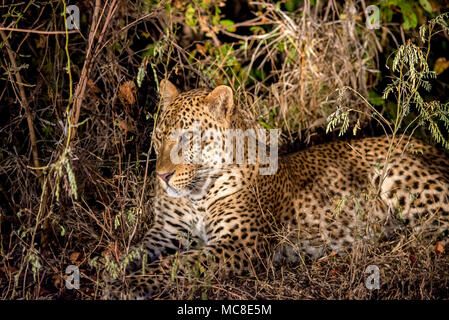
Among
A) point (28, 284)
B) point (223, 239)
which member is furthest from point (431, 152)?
point (28, 284)

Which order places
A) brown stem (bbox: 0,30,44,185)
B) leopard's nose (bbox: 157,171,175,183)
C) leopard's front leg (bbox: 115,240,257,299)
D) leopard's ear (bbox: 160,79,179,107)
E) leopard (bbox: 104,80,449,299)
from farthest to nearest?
1. leopard's ear (bbox: 160,79,179,107)
2. brown stem (bbox: 0,30,44,185)
3. leopard's nose (bbox: 157,171,175,183)
4. leopard (bbox: 104,80,449,299)
5. leopard's front leg (bbox: 115,240,257,299)

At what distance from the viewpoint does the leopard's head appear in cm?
530

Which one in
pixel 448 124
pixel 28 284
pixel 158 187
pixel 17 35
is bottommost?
pixel 28 284

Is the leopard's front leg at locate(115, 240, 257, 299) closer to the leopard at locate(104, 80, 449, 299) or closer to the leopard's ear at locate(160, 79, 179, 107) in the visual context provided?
the leopard at locate(104, 80, 449, 299)

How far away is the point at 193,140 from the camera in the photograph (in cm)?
535

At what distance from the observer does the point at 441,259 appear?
207 inches

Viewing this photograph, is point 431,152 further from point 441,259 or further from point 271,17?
point 271,17

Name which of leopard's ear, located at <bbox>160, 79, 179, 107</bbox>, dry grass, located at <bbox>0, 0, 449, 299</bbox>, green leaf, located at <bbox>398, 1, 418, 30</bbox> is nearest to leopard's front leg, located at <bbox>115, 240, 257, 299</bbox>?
dry grass, located at <bbox>0, 0, 449, 299</bbox>

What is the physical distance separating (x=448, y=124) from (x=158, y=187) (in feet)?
8.42

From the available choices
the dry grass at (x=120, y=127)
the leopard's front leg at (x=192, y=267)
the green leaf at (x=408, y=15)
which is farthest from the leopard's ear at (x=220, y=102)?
the green leaf at (x=408, y=15)

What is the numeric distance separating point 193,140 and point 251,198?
2.30ft

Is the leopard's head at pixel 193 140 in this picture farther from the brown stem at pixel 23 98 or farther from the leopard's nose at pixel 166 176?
the brown stem at pixel 23 98

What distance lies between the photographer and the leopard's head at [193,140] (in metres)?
5.30

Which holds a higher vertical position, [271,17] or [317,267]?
[271,17]
